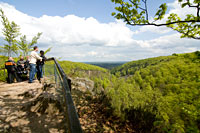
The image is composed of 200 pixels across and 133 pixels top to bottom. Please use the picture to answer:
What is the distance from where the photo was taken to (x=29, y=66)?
28.1 ft

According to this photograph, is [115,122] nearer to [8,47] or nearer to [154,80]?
[8,47]

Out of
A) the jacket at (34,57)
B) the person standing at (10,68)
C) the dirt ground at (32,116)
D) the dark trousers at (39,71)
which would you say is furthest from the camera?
the person standing at (10,68)

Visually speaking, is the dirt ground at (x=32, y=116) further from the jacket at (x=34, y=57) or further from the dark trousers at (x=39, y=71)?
the dark trousers at (x=39, y=71)

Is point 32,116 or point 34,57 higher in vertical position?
point 34,57

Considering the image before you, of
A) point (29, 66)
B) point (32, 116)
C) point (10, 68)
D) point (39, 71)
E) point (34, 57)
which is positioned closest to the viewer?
point (32, 116)

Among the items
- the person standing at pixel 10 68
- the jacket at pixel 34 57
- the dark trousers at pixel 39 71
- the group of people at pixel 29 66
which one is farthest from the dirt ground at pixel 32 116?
the person standing at pixel 10 68

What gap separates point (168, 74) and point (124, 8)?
84.9m

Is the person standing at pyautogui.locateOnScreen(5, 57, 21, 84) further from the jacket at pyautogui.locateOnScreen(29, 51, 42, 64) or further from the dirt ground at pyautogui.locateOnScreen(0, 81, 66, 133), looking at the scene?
the dirt ground at pyautogui.locateOnScreen(0, 81, 66, 133)

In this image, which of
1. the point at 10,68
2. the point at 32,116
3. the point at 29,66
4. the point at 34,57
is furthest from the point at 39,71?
the point at 32,116

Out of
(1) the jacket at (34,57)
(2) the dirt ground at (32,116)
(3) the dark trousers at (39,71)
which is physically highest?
(1) the jacket at (34,57)

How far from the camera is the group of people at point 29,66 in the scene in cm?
684

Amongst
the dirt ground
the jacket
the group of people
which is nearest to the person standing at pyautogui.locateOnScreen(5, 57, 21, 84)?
the group of people

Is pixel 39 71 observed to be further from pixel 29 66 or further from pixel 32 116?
pixel 32 116

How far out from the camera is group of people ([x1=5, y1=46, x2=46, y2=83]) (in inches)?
269
